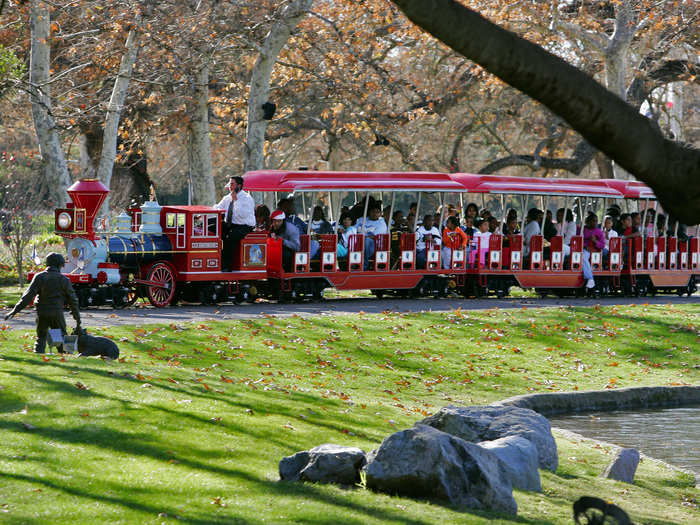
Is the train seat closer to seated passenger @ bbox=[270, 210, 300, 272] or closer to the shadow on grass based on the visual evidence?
seated passenger @ bbox=[270, 210, 300, 272]

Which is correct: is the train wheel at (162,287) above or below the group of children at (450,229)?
below

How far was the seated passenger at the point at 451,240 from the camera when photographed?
27.5 m

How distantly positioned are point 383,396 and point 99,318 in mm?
6370

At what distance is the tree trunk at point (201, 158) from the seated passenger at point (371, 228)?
538 centimetres

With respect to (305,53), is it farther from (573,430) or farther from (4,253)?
(573,430)

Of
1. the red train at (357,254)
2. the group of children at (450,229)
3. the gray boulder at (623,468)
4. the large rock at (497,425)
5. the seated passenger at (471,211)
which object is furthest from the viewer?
the seated passenger at (471,211)

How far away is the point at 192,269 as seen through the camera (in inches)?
904

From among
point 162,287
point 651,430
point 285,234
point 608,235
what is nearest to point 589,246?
point 608,235

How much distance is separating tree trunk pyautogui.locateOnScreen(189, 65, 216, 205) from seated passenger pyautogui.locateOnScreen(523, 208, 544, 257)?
8596 millimetres

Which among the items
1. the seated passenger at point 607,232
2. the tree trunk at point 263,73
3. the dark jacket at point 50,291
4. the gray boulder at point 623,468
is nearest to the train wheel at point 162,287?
the tree trunk at point 263,73

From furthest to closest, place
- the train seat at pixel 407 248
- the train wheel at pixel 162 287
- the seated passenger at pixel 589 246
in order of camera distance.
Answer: the seated passenger at pixel 589 246
the train seat at pixel 407 248
the train wheel at pixel 162 287

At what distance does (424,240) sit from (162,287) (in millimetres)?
7354

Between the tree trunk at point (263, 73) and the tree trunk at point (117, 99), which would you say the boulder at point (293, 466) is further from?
the tree trunk at point (263, 73)

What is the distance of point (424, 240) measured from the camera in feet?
89.7
